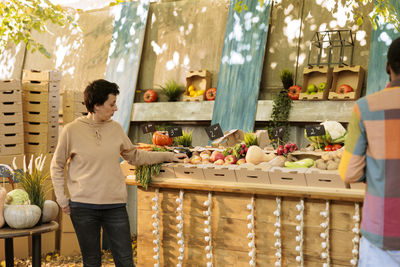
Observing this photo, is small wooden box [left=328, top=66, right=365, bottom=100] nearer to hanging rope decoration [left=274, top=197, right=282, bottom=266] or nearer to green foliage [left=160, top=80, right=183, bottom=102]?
green foliage [left=160, top=80, right=183, bottom=102]

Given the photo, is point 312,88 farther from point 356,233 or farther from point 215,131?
point 356,233

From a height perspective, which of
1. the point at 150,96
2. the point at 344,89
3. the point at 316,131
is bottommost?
the point at 316,131

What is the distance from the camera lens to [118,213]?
8.93ft

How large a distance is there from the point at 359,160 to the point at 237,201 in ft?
4.03

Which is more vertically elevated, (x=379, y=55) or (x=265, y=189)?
(x=379, y=55)

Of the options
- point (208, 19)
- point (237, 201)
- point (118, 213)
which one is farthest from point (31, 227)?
point (208, 19)

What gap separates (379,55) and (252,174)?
7.56 ft

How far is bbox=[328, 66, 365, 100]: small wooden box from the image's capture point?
4.20 meters

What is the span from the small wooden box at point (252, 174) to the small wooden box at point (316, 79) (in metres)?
1.89

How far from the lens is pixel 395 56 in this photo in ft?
5.13

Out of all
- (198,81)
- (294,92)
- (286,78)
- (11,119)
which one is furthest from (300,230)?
(11,119)

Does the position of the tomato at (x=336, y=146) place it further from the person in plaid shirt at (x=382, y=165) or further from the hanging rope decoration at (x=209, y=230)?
the person in plaid shirt at (x=382, y=165)

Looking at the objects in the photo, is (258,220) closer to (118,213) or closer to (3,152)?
(118,213)

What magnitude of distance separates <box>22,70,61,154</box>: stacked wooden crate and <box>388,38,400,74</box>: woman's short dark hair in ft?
12.7
